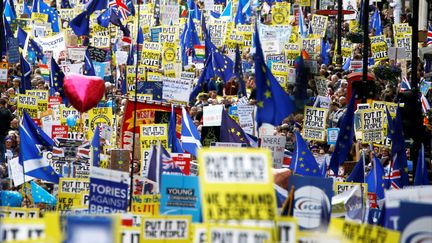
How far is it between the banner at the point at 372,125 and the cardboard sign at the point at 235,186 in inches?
468

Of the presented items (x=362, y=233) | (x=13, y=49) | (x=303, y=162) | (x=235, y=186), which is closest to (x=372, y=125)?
(x=303, y=162)

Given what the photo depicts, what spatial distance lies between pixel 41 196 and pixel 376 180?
13.8 feet

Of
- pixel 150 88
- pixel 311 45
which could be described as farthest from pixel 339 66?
pixel 150 88

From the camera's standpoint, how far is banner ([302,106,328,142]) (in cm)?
2412

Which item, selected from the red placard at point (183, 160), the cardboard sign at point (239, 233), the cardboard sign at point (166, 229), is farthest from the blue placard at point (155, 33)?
the cardboard sign at point (239, 233)

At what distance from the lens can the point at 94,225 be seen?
10195 millimetres

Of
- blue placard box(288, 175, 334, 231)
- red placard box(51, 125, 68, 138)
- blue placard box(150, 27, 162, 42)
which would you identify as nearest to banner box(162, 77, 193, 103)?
red placard box(51, 125, 68, 138)

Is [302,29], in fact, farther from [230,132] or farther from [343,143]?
[343,143]

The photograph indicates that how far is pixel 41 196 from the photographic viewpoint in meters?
19.7

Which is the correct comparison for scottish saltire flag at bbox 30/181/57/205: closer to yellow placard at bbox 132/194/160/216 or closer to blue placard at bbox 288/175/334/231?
yellow placard at bbox 132/194/160/216

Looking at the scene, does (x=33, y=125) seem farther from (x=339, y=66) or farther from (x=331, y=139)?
(x=339, y=66)

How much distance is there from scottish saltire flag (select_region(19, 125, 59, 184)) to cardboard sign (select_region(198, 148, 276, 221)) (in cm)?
899

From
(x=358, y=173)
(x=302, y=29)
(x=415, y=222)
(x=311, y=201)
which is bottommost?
(x=302, y=29)

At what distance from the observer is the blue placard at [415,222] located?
12.0 meters
